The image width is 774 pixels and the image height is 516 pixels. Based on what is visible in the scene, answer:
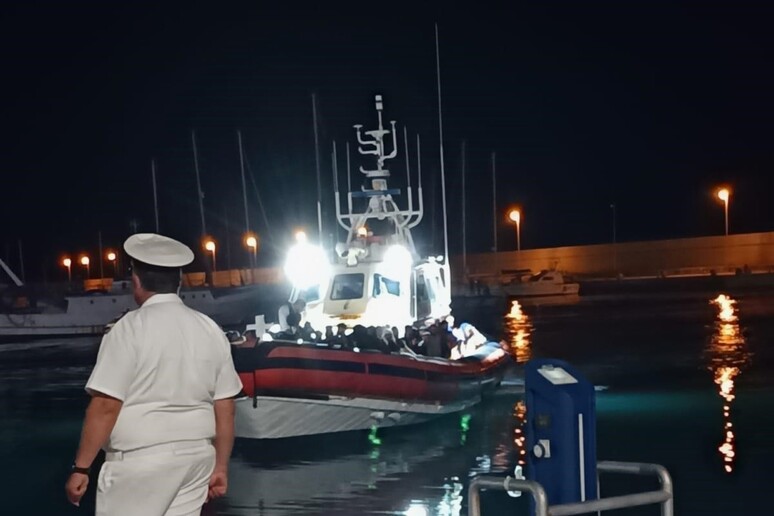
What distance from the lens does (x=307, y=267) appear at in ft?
53.6

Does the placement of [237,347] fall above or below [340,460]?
above

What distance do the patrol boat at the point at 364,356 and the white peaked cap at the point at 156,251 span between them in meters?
8.88

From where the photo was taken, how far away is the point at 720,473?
11219 millimetres

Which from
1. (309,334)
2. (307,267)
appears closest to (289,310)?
(307,267)

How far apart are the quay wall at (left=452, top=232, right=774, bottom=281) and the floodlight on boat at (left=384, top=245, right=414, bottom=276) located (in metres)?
43.7

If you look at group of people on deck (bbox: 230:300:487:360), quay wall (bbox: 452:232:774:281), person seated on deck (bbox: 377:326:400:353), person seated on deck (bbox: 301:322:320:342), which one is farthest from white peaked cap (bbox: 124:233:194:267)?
quay wall (bbox: 452:232:774:281)

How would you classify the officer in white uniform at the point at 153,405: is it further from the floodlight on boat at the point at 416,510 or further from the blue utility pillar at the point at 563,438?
the floodlight on boat at the point at 416,510

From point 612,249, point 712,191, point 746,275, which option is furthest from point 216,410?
point 712,191

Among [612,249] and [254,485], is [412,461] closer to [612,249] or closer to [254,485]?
[254,485]

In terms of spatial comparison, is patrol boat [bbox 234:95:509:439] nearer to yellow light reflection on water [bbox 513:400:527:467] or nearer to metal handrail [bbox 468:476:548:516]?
yellow light reflection on water [bbox 513:400:527:467]

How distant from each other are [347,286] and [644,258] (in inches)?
1944

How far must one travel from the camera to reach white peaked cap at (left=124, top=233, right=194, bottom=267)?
3.94 meters

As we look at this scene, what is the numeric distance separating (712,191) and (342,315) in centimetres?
7454

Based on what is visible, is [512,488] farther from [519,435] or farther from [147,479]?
[519,435]
